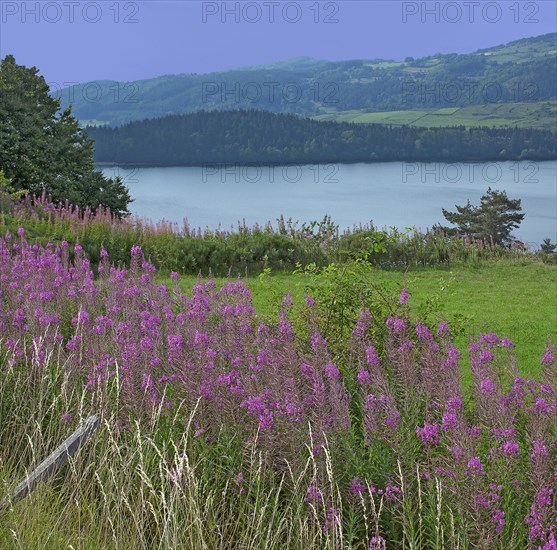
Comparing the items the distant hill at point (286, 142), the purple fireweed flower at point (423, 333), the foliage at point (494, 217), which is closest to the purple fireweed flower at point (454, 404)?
the purple fireweed flower at point (423, 333)

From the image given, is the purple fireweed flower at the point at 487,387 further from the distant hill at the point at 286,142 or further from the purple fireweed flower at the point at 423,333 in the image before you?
the distant hill at the point at 286,142

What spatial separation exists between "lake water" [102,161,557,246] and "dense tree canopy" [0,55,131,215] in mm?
28685

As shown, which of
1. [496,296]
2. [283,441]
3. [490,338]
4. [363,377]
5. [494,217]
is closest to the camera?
[283,441]

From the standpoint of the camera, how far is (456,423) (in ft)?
12.9

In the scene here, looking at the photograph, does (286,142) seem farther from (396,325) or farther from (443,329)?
(396,325)

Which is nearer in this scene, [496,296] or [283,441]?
[283,441]

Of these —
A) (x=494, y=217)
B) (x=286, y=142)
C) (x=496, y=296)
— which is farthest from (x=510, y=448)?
(x=286, y=142)

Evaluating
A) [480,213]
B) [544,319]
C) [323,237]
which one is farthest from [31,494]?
[480,213]

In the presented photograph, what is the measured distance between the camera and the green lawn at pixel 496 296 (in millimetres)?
10078

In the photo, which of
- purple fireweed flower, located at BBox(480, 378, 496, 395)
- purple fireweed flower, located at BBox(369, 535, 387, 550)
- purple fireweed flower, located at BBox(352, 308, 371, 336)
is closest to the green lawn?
purple fireweed flower, located at BBox(352, 308, 371, 336)

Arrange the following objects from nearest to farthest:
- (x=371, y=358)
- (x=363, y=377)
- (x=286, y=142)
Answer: (x=363, y=377), (x=371, y=358), (x=286, y=142)

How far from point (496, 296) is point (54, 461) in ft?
37.0

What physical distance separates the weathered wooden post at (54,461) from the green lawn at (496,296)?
2.74m

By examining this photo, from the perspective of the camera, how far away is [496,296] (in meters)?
14.1
